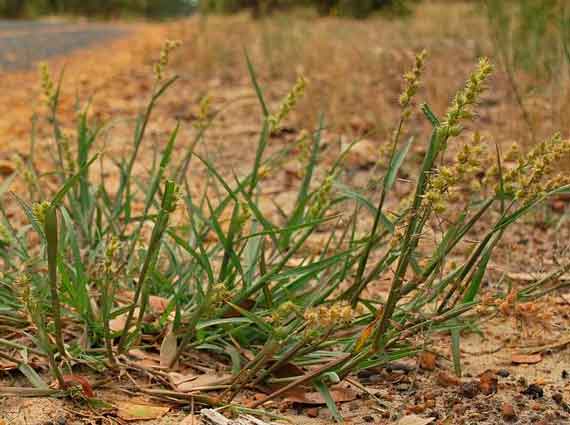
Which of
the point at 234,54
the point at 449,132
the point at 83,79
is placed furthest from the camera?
the point at 234,54

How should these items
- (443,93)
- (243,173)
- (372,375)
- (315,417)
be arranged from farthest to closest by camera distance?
(443,93) < (243,173) < (372,375) < (315,417)

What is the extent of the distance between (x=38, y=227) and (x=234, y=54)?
4932 millimetres

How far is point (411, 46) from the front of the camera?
15.0 feet

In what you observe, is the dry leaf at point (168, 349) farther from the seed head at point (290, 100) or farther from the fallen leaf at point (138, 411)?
the seed head at point (290, 100)

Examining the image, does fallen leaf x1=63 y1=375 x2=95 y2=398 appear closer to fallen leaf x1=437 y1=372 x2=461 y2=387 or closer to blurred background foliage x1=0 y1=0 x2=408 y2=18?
fallen leaf x1=437 y1=372 x2=461 y2=387

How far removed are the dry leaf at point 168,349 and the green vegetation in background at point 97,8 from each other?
13.8 meters

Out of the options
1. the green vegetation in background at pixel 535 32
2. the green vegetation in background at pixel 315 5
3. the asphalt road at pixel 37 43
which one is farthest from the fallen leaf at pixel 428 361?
the green vegetation in background at pixel 315 5

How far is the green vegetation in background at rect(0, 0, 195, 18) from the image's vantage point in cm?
1678

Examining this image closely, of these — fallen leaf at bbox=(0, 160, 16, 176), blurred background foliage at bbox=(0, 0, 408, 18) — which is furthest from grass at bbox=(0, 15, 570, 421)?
blurred background foliage at bbox=(0, 0, 408, 18)

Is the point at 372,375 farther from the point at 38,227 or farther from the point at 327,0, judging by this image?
the point at 327,0

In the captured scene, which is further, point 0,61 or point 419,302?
point 0,61

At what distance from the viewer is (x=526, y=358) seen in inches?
60.6

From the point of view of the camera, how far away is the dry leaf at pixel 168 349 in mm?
1367

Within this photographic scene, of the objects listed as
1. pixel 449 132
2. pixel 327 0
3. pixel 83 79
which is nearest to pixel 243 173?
pixel 449 132
